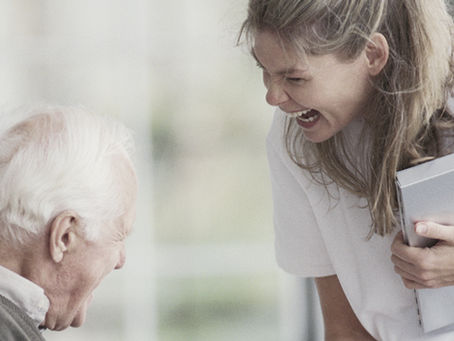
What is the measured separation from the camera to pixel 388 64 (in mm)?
1412

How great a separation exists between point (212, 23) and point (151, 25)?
32cm

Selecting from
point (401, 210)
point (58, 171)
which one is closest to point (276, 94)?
point (401, 210)

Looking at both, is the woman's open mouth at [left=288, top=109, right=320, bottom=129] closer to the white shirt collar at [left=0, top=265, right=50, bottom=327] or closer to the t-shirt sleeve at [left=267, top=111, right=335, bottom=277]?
the t-shirt sleeve at [left=267, top=111, right=335, bottom=277]

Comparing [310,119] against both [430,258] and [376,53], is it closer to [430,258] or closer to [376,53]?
[376,53]

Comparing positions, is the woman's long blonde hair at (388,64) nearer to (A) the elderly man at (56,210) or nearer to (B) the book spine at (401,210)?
(B) the book spine at (401,210)

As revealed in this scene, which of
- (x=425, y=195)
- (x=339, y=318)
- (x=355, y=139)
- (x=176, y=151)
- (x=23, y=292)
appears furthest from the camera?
(x=176, y=151)

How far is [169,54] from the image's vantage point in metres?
3.75

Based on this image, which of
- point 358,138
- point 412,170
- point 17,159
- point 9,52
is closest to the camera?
point 17,159

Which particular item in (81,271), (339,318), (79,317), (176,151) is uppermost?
(81,271)

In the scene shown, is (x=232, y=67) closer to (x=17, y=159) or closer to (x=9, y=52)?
(x=9, y=52)

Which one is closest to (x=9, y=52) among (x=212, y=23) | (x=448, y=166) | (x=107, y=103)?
(x=107, y=103)

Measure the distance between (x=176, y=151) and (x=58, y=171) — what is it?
2.53m

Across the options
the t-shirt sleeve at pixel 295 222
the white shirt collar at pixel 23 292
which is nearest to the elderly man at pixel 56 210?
the white shirt collar at pixel 23 292

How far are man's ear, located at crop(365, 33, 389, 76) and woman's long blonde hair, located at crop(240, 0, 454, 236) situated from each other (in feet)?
0.05
